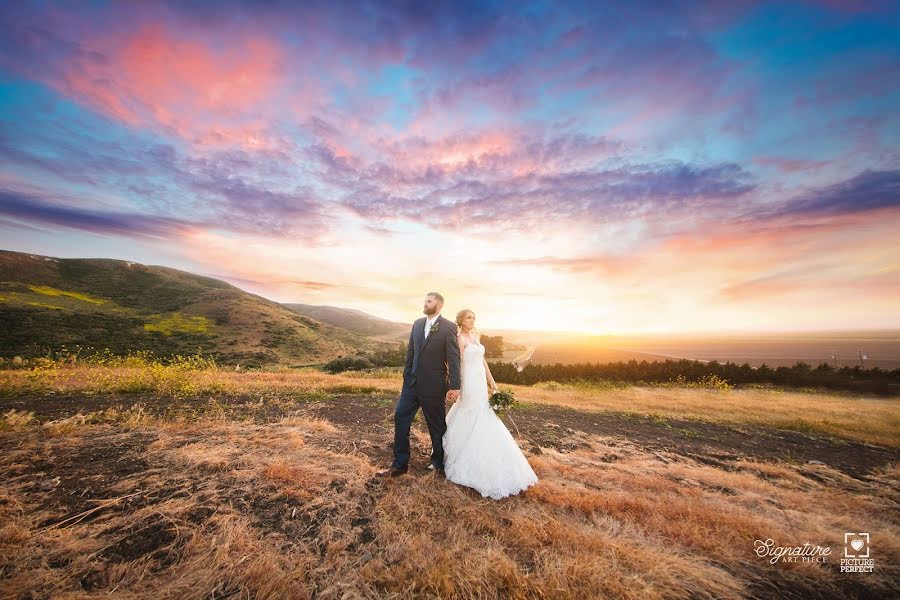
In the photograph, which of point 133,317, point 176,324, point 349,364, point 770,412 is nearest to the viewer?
point 770,412

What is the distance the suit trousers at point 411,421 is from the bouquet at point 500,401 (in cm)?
91

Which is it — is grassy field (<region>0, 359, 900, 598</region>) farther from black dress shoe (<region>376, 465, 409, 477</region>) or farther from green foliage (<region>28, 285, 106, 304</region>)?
green foliage (<region>28, 285, 106, 304</region>)

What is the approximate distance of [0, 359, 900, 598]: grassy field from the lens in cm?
260

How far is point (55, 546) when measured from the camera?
9.04 feet

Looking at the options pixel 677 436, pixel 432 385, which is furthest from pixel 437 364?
pixel 677 436

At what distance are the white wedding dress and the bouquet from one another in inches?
4.0

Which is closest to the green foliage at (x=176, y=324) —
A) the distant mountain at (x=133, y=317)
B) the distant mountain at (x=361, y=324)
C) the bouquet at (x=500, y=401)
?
the distant mountain at (x=133, y=317)

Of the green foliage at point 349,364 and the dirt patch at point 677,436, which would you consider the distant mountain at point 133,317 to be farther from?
the dirt patch at point 677,436

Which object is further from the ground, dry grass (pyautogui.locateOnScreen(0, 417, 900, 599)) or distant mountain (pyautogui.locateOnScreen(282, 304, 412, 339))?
dry grass (pyautogui.locateOnScreen(0, 417, 900, 599))

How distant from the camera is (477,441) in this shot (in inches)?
198

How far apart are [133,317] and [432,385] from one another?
7339cm

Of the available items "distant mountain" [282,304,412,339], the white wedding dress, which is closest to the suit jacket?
the white wedding dress

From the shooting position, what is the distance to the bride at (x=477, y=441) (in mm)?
4633

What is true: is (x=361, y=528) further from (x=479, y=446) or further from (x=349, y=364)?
(x=349, y=364)
